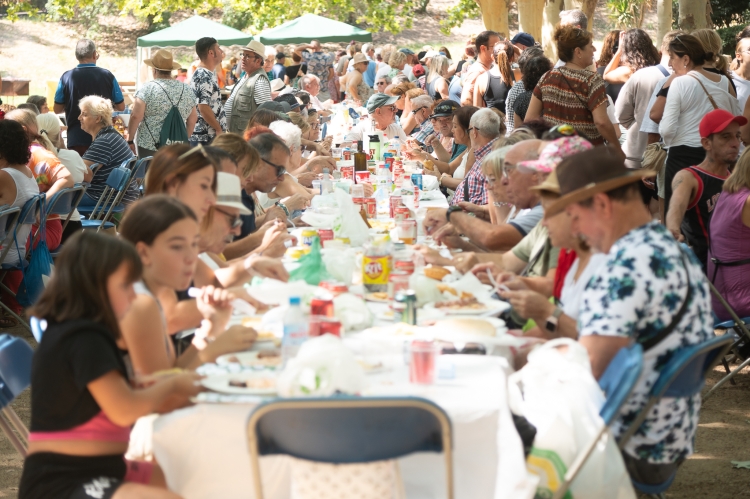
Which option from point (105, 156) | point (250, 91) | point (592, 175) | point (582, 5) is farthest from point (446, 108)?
point (582, 5)

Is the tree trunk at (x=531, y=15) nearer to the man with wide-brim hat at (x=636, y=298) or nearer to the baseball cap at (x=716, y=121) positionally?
the baseball cap at (x=716, y=121)

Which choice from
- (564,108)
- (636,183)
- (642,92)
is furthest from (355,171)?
(636,183)

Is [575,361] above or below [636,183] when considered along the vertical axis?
below

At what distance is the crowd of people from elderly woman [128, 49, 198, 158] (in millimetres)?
22

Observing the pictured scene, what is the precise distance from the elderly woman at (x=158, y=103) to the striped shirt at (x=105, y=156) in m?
0.71

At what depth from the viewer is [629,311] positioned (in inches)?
89.7

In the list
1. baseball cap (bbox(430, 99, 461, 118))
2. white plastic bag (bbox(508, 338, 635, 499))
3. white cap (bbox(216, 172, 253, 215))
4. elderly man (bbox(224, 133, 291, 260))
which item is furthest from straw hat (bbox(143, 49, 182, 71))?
white plastic bag (bbox(508, 338, 635, 499))

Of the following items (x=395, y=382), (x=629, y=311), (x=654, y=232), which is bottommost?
(x=395, y=382)

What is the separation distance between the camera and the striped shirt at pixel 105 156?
760 centimetres

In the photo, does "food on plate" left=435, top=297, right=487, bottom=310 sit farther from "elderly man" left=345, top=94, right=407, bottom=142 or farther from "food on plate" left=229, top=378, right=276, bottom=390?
"elderly man" left=345, top=94, right=407, bottom=142

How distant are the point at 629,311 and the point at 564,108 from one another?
3885 millimetres

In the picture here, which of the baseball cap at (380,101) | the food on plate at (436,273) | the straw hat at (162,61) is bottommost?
the baseball cap at (380,101)

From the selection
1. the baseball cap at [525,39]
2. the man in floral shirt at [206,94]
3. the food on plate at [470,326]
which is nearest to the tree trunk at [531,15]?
the baseball cap at [525,39]

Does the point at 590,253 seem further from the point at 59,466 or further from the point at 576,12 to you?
the point at 576,12
